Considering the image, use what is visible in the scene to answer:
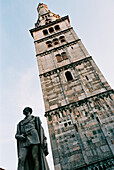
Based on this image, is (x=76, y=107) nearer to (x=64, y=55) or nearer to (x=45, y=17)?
(x=64, y=55)

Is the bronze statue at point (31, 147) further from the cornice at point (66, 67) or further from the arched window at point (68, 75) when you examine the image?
the cornice at point (66, 67)

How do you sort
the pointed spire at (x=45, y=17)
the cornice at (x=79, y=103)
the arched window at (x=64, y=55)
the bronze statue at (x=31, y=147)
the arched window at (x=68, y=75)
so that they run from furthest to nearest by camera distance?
the pointed spire at (x=45, y=17)
the arched window at (x=64, y=55)
the arched window at (x=68, y=75)
the cornice at (x=79, y=103)
the bronze statue at (x=31, y=147)

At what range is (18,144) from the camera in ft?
13.4

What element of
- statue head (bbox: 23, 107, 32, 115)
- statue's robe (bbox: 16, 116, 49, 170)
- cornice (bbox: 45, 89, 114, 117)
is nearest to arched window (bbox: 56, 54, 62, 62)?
cornice (bbox: 45, 89, 114, 117)

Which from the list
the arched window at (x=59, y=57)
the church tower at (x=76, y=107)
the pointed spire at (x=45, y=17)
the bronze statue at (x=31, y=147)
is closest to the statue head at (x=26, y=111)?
the bronze statue at (x=31, y=147)

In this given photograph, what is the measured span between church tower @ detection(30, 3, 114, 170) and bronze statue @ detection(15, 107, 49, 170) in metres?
5.87

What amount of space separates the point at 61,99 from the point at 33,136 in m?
8.70

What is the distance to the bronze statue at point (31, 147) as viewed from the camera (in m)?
3.65

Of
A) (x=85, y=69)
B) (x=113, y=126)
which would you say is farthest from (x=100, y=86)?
(x=113, y=126)

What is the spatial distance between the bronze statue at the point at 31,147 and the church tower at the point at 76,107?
5.87 metres

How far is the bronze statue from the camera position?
12.0 feet

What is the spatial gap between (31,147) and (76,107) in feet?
26.4

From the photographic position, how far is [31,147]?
3766 mm

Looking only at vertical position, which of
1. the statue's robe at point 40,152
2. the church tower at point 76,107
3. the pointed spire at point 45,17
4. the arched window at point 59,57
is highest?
the pointed spire at point 45,17
